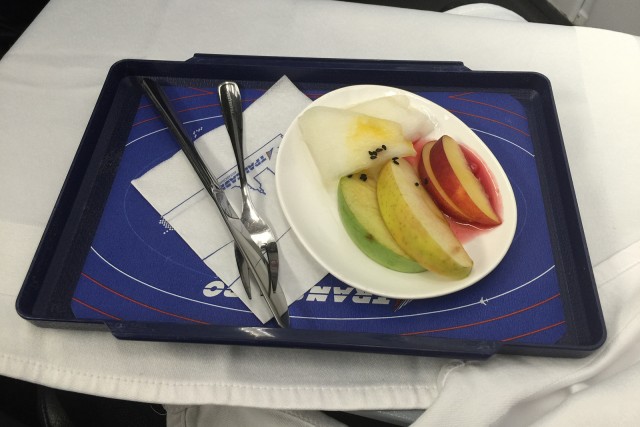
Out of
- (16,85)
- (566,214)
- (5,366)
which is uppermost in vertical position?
(566,214)

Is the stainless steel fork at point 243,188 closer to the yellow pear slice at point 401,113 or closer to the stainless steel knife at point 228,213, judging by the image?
the stainless steel knife at point 228,213

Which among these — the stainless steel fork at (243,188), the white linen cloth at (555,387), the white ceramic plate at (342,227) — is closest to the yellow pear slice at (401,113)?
the white ceramic plate at (342,227)

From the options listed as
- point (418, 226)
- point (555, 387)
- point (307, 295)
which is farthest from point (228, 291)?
point (555, 387)

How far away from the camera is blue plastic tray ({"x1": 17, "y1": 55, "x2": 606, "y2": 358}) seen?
1.70 ft

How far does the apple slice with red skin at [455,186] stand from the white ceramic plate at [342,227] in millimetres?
24

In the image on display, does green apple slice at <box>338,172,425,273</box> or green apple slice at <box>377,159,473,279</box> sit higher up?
green apple slice at <box>377,159,473,279</box>

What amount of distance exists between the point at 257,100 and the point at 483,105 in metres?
0.33

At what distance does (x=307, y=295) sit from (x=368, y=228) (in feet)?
0.34

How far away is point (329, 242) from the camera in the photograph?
0.58m

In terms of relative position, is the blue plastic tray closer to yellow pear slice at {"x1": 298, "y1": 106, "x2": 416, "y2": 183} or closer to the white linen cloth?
the white linen cloth

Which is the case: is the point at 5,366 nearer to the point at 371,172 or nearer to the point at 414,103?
the point at 371,172

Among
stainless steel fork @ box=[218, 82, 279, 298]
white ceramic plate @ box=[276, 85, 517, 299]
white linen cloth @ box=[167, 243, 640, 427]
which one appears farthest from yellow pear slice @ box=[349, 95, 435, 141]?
white linen cloth @ box=[167, 243, 640, 427]

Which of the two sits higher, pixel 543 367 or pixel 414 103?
pixel 414 103

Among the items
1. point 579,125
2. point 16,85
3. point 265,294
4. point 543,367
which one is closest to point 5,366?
point 265,294
